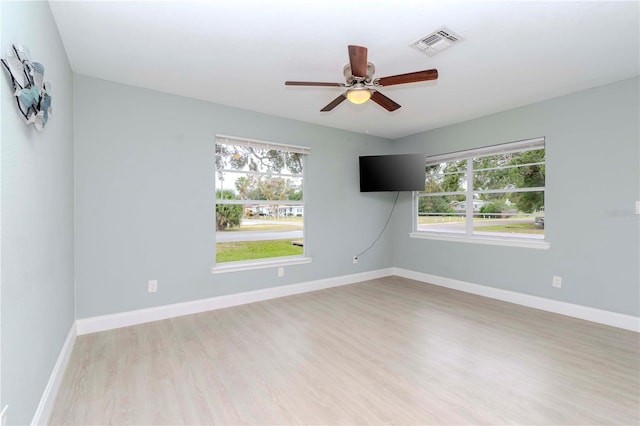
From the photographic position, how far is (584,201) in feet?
10.4

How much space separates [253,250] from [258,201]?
678 millimetres

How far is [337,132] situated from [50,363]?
4.07m

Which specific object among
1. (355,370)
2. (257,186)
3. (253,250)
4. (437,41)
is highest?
(437,41)

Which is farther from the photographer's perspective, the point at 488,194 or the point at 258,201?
the point at 488,194

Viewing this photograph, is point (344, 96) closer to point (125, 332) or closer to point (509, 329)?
point (509, 329)

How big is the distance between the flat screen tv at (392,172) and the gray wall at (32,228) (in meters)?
3.57

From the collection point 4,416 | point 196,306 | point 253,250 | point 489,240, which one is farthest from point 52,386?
point 489,240

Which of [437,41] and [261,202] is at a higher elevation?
[437,41]

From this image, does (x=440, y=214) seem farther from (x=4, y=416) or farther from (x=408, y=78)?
(x=4, y=416)

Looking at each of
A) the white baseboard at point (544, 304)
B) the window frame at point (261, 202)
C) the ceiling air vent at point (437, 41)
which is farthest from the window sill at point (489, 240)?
the ceiling air vent at point (437, 41)

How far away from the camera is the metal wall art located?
47.5 inches

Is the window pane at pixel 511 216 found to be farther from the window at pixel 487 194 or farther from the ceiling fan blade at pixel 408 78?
the ceiling fan blade at pixel 408 78

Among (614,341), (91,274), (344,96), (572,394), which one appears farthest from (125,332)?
(614,341)

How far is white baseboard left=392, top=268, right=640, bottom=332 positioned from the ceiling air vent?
3.12m
